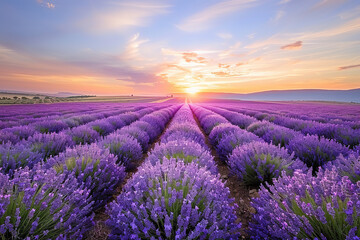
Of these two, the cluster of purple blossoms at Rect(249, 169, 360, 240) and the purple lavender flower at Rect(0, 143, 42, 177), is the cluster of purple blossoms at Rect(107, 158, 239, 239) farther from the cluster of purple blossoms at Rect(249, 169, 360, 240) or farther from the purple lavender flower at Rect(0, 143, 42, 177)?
the purple lavender flower at Rect(0, 143, 42, 177)

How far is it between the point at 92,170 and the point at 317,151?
3941mm

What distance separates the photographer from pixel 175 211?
1.39m

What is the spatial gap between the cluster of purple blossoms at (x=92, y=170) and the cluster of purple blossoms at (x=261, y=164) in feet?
6.38

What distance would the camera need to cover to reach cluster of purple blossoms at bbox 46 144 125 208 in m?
Result: 2.25

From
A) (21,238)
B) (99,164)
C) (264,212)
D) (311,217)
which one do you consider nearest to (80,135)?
(99,164)

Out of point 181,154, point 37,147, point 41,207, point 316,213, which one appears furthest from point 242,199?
point 37,147

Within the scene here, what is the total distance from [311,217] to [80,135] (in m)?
5.14

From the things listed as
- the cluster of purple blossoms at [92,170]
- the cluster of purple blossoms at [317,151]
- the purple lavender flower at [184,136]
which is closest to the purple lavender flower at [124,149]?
the purple lavender flower at [184,136]

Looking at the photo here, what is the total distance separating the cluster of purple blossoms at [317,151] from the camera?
3438 mm

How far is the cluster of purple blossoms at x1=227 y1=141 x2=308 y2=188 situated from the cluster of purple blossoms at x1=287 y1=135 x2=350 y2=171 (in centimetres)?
94

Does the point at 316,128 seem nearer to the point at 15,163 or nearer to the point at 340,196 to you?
the point at 340,196

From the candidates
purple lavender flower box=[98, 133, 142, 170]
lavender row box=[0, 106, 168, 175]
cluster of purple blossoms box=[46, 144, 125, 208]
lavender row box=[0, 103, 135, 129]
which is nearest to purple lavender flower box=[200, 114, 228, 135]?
lavender row box=[0, 106, 168, 175]

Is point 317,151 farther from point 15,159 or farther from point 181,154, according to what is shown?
point 15,159

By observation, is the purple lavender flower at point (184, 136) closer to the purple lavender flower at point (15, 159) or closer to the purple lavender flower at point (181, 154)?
the purple lavender flower at point (181, 154)
